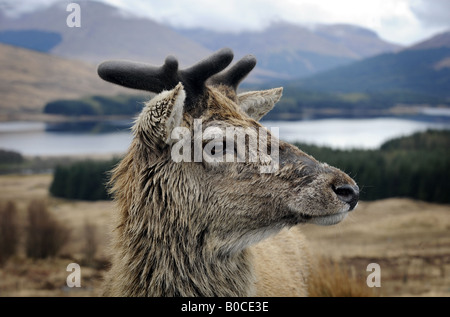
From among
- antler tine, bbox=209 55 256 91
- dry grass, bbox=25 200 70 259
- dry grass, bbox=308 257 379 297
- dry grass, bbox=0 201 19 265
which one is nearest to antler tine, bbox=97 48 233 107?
antler tine, bbox=209 55 256 91

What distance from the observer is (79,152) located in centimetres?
5575

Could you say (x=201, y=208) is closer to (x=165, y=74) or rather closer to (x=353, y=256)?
(x=165, y=74)

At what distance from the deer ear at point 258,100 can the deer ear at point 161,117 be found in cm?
137

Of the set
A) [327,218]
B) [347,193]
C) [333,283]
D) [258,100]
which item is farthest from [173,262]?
[333,283]

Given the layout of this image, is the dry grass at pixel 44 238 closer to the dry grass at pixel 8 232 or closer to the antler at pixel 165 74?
the dry grass at pixel 8 232

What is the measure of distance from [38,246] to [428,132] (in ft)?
175

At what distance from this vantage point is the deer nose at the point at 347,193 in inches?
163

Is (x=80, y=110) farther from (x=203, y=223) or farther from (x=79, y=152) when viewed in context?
(x=203, y=223)

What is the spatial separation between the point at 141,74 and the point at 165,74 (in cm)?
28

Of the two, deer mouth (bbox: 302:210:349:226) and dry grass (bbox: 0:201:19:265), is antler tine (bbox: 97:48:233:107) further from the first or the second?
dry grass (bbox: 0:201:19:265)

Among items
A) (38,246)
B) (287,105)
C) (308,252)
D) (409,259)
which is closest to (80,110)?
(287,105)

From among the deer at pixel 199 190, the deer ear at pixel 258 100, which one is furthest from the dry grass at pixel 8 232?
the deer ear at pixel 258 100

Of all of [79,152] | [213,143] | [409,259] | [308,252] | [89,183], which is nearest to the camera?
[213,143]

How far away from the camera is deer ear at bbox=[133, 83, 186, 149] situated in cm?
418
